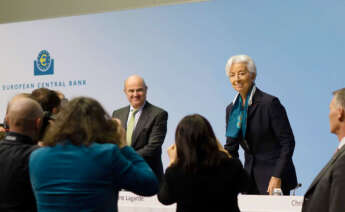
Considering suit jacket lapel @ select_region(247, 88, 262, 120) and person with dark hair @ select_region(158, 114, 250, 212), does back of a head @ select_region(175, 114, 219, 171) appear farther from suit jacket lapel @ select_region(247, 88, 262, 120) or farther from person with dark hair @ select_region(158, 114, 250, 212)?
suit jacket lapel @ select_region(247, 88, 262, 120)

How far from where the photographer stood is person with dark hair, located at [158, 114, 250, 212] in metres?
2.43

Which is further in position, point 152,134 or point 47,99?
point 152,134

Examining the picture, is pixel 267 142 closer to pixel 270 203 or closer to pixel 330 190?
pixel 270 203

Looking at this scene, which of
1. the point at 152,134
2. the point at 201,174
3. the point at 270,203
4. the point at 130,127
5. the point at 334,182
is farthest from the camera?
the point at 130,127

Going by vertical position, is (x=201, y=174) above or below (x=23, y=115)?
below

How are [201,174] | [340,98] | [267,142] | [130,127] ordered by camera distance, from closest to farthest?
[201,174] < [340,98] < [267,142] < [130,127]

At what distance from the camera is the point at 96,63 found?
6.32 m

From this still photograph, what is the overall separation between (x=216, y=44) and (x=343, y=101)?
10.5 feet

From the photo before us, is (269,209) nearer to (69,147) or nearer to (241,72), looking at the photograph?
(241,72)

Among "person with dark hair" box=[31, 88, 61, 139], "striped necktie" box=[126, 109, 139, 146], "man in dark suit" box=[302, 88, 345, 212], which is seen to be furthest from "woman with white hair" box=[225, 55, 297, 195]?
"person with dark hair" box=[31, 88, 61, 139]

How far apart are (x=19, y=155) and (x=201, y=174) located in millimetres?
853

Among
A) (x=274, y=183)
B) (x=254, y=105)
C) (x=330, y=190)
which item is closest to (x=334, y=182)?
(x=330, y=190)

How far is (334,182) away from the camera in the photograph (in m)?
2.35

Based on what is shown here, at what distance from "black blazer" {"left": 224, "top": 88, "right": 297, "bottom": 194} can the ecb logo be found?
10.5 feet
